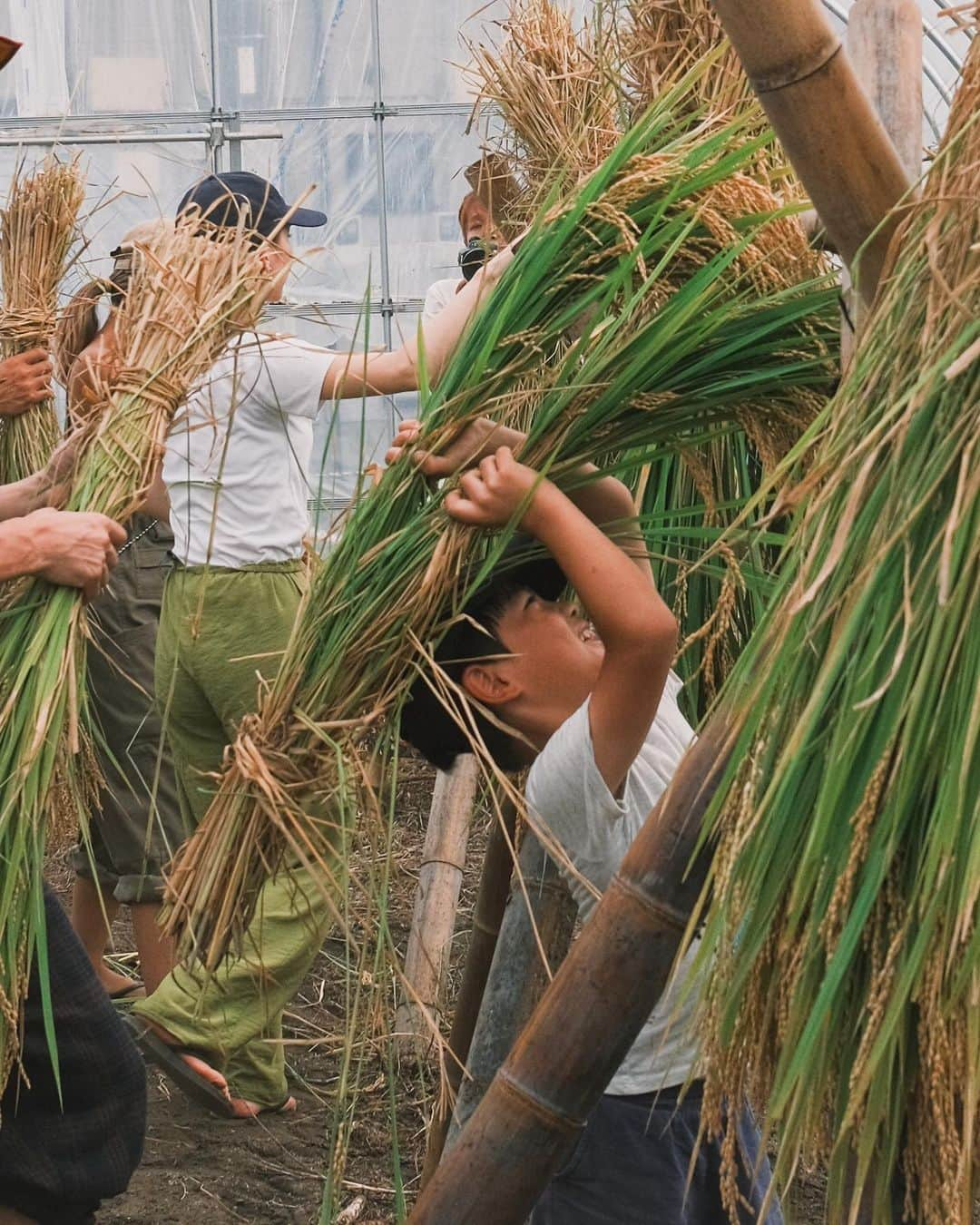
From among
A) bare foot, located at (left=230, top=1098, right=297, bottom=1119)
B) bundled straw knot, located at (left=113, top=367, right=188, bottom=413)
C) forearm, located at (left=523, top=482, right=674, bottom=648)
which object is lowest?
bare foot, located at (left=230, top=1098, right=297, bottom=1119)

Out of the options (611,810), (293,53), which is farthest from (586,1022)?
(293,53)

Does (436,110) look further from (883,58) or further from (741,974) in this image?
(741,974)

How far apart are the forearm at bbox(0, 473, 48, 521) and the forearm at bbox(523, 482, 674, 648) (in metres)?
0.92

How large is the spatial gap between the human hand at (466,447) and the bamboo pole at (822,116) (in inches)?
19.4

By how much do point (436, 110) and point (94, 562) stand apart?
5.23 meters

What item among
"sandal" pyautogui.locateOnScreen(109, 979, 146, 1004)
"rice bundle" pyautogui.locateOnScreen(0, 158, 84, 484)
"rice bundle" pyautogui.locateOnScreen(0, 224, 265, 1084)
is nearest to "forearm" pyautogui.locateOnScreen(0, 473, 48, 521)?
"rice bundle" pyautogui.locateOnScreen(0, 224, 265, 1084)

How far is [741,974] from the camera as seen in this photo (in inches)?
47.5

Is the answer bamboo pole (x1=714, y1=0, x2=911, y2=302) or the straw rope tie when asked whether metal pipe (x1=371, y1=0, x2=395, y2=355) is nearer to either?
the straw rope tie

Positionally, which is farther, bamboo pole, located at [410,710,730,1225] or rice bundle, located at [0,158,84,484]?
rice bundle, located at [0,158,84,484]

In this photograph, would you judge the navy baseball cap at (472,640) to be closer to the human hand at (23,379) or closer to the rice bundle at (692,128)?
the rice bundle at (692,128)

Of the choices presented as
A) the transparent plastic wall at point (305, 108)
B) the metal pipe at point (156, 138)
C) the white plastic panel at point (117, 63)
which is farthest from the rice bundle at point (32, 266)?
the white plastic panel at point (117, 63)

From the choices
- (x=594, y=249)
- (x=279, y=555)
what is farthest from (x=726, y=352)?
(x=279, y=555)

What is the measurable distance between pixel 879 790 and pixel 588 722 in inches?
22.6

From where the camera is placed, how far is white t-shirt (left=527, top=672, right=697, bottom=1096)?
170cm
